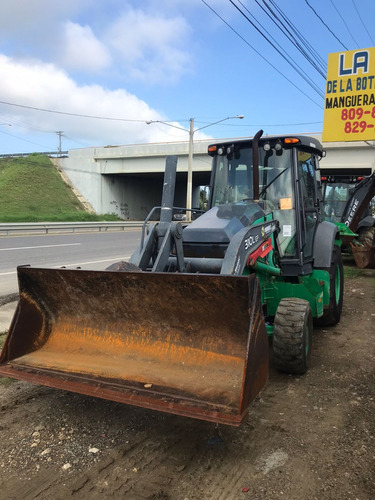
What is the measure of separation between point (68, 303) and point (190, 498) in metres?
2.02

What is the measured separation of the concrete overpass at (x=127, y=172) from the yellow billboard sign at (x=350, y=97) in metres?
17.0

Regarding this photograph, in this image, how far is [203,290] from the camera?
3311mm

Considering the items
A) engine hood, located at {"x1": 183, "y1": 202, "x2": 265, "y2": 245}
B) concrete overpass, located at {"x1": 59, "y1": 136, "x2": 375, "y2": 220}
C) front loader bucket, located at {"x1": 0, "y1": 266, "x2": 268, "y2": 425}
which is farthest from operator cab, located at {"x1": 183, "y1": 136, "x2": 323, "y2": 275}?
concrete overpass, located at {"x1": 59, "y1": 136, "x2": 375, "y2": 220}

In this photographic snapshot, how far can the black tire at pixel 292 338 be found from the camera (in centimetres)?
399

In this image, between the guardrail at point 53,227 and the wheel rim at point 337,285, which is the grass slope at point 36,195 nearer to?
the guardrail at point 53,227

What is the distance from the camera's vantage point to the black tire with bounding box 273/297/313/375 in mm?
3992

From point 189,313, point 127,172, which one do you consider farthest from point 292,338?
point 127,172

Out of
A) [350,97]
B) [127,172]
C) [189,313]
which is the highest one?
[350,97]

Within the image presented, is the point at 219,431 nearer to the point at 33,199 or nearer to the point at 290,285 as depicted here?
the point at 290,285

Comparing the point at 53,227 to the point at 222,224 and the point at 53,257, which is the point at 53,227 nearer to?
the point at 53,257

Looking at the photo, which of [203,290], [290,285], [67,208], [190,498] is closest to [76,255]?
[290,285]

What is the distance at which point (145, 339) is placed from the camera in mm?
3541

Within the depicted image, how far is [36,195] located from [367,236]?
32898 millimetres

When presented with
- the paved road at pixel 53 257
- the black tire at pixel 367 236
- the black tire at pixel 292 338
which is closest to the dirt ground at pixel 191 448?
the black tire at pixel 292 338
